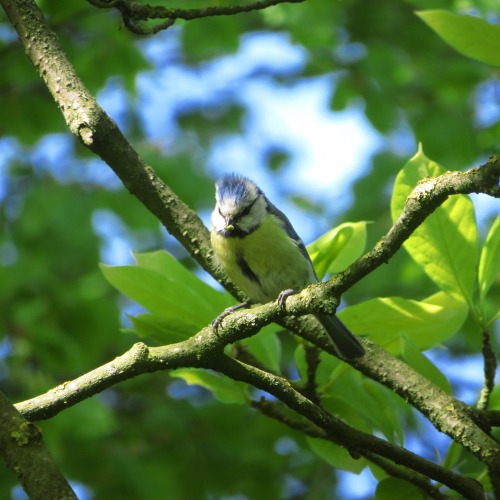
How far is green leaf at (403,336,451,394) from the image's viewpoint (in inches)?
74.7

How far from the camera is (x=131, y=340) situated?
534 centimetres

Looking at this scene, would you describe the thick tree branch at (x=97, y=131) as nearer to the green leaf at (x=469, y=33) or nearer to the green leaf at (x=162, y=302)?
the green leaf at (x=162, y=302)

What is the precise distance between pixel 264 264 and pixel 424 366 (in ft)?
4.23

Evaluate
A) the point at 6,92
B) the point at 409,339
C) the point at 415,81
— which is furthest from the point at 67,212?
the point at 409,339

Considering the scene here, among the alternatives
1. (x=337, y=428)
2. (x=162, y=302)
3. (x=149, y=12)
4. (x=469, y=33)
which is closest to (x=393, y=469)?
(x=337, y=428)

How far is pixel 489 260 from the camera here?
6.39ft

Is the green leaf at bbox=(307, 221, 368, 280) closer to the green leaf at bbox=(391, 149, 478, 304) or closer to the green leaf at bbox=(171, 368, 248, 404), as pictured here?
the green leaf at bbox=(391, 149, 478, 304)

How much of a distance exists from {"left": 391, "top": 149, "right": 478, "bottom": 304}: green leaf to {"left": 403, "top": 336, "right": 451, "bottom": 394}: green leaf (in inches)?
7.7

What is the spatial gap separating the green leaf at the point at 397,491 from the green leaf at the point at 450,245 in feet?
1.64

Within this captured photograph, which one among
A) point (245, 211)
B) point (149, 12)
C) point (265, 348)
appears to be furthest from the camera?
point (245, 211)

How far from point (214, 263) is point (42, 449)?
85 centimetres

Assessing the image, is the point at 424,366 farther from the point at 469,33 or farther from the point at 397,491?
the point at 469,33

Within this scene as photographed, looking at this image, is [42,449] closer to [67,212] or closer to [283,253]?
[283,253]


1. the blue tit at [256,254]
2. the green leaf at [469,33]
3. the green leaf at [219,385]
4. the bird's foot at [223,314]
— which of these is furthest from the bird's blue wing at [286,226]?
the green leaf at [469,33]
